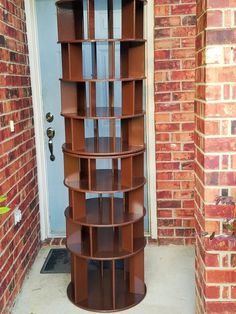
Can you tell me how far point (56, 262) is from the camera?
9.73 feet

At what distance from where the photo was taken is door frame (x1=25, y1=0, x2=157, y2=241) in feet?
9.46

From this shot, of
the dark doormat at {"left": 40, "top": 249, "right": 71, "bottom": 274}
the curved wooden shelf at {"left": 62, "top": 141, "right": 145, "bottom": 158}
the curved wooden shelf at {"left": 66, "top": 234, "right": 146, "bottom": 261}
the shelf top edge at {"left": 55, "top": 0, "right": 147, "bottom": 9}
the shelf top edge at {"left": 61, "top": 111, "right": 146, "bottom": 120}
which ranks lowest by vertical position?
the dark doormat at {"left": 40, "top": 249, "right": 71, "bottom": 274}

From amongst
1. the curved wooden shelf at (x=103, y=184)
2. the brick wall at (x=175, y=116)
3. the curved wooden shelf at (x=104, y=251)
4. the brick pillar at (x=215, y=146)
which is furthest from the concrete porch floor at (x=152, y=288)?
the curved wooden shelf at (x=103, y=184)

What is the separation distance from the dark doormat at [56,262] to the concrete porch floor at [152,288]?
0.15 ft

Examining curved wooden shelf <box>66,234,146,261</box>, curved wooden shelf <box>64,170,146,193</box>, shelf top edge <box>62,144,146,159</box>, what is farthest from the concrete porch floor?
shelf top edge <box>62,144,146,159</box>

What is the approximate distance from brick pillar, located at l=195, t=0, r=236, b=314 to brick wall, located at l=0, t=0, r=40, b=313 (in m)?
1.14

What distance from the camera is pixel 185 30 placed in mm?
2822

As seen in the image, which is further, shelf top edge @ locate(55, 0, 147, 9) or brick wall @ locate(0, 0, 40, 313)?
brick wall @ locate(0, 0, 40, 313)

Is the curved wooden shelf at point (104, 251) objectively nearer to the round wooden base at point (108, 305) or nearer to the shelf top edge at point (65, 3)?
the round wooden base at point (108, 305)

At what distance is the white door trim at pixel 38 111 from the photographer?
9.51 ft

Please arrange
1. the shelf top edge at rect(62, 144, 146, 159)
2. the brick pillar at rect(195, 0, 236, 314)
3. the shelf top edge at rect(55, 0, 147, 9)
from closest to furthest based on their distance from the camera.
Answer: the brick pillar at rect(195, 0, 236, 314), the shelf top edge at rect(55, 0, 147, 9), the shelf top edge at rect(62, 144, 146, 159)

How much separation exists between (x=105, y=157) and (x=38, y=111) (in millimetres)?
1116

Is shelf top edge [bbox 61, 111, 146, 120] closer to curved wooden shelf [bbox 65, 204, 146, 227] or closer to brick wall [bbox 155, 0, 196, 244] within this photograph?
curved wooden shelf [bbox 65, 204, 146, 227]

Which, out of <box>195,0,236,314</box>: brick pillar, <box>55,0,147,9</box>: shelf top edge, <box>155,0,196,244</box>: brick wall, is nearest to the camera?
<box>195,0,236,314</box>: brick pillar
